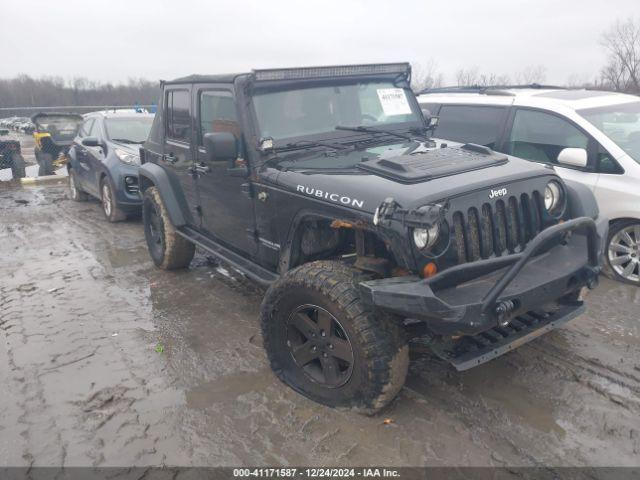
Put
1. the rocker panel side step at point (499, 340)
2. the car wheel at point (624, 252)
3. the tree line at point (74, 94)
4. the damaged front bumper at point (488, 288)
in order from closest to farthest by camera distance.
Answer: the damaged front bumper at point (488, 288), the rocker panel side step at point (499, 340), the car wheel at point (624, 252), the tree line at point (74, 94)

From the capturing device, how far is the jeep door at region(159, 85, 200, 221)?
15.4ft

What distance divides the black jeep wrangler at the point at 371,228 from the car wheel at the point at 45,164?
32.7ft

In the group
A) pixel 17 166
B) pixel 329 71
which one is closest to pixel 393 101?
pixel 329 71

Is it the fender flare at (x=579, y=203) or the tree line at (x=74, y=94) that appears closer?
the fender flare at (x=579, y=203)

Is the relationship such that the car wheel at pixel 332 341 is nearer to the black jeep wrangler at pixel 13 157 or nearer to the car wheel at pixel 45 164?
the black jeep wrangler at pixel 13 157

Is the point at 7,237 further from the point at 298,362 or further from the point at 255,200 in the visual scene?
the point at 298,362

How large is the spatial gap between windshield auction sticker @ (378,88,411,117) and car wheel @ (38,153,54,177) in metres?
11.1

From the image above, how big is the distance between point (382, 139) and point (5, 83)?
54258 millimetres

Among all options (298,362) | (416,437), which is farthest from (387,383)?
(298,362)

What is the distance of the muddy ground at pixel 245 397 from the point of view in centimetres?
284

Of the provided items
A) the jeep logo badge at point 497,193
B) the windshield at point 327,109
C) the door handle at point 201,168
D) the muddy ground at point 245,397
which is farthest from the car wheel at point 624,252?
the door handle at point 201,168

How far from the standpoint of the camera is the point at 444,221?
282 cm

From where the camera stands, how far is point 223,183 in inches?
165

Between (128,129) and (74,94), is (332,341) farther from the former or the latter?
(74,94)
